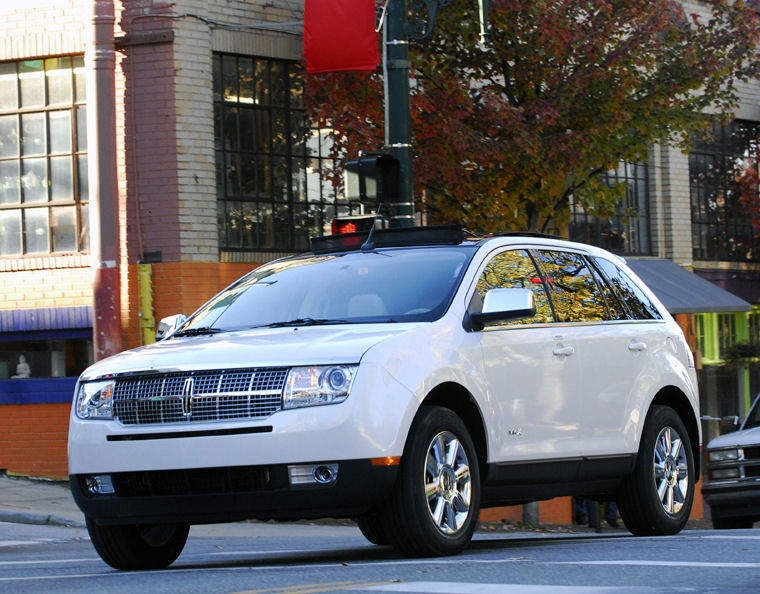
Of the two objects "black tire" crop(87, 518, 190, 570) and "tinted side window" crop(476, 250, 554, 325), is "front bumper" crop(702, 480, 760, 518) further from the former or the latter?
"black tire" crop(87, 518, 190, 570)

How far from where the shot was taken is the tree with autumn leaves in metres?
16.2

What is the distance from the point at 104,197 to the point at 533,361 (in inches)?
379

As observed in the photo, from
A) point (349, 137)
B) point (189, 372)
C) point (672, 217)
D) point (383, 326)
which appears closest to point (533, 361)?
point (383, 326)

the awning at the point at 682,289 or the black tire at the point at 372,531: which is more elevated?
the awning at the point at 682,289

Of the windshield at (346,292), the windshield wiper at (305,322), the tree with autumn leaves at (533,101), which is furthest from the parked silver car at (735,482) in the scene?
the windshield wiper at (305,322)

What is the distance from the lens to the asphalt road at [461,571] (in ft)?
19.1

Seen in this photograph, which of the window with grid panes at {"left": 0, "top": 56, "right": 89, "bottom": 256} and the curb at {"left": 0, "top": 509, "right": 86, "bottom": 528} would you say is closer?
the curb at {"left": 0, "top": 509, "right": 86, "bottom": 528}

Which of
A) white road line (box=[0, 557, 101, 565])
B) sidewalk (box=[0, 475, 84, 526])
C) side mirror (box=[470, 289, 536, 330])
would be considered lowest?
sidewalk (box=[0, 475, 84, 526])

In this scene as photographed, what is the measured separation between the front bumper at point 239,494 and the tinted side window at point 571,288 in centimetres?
221

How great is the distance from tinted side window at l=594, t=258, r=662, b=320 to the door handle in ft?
→ 3.50

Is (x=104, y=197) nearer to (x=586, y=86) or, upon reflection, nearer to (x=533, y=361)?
(x=586, y=86)

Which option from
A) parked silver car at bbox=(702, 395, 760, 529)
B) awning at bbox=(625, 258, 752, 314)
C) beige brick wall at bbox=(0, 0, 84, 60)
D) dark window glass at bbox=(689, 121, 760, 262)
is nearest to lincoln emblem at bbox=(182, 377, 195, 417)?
parked silver car at bbox=(702, 395, 760, 529)

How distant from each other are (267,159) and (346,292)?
10359 millimetres

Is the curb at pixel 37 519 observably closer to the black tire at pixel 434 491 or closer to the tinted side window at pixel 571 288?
the tinted side window at pixel 571 288
